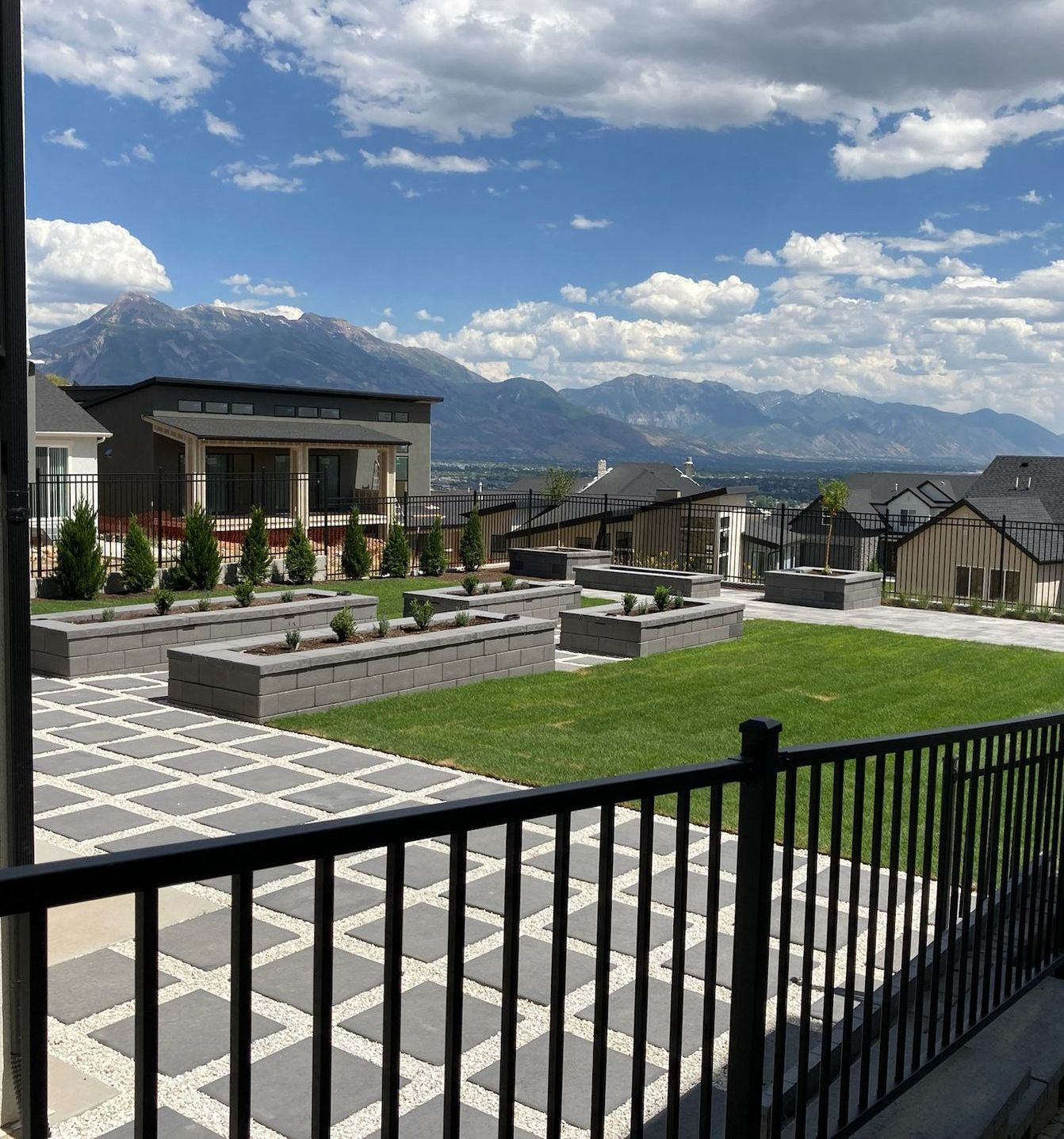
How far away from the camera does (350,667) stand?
32.5ft

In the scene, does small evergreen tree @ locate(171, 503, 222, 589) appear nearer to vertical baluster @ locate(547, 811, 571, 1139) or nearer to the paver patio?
the paver patio

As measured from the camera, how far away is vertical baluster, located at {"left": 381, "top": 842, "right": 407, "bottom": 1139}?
165 cm

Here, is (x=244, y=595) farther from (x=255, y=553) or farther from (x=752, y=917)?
(x=752, y=917)

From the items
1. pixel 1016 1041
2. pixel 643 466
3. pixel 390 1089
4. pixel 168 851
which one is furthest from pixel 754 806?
pixel 643 466

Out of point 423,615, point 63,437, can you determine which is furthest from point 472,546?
point 63,437

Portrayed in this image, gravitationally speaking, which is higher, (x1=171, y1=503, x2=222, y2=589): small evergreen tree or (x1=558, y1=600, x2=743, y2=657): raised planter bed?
(x1=171, y1=503, x2=222, y2=589): small evergreen tree

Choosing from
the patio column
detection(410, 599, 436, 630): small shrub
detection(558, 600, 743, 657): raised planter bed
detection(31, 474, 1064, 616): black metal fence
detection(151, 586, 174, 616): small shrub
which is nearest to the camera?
detection(410, 599, 436, 630): small shrub

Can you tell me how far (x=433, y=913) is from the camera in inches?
202

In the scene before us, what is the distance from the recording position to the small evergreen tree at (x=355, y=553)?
1997 cm

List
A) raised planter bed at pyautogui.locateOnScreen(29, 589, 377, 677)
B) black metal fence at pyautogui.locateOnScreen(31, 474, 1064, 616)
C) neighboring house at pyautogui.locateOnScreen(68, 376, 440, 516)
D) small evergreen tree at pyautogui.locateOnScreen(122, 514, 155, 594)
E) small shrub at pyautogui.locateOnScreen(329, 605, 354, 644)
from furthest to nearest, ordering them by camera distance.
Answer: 1. neighboring house at pyautogui.locateOnScreen(68, 376, 440, 516)
2. black metal fence at pyautogui.locateOnScreen(31, 474, 1064, 616)
3. small evergreen tree at pyautogui.locateOnScreen(122, 514, 155, 594)
4. raised planter bed at pyautogui.locateOnScreen(29, 589, 377, 677)
5. small shrub at pyautogui.locateOnScreen(329, 605, 354, 644)

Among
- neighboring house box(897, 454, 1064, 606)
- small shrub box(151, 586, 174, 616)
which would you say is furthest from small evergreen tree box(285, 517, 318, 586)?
neighboring house box(897, 454, 1064, 606)

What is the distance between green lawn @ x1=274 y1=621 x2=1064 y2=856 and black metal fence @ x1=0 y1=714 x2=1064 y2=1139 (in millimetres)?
2770

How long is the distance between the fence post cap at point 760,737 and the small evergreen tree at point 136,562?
627 inches

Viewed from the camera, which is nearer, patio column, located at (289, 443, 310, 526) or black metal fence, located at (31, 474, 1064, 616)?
black metal fence, located at (31, 474, 1064, 616)
